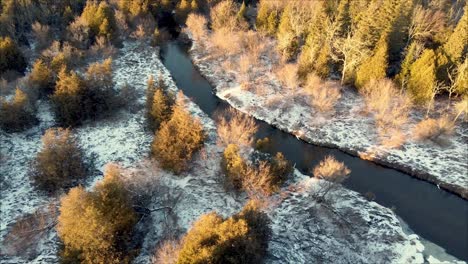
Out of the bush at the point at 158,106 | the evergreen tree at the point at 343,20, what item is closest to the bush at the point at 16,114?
the bush at the point at 158,106

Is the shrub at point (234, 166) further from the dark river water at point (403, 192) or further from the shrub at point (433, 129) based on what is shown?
the shrub at point (433, 129)

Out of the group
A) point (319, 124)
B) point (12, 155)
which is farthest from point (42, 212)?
point (319, 124)

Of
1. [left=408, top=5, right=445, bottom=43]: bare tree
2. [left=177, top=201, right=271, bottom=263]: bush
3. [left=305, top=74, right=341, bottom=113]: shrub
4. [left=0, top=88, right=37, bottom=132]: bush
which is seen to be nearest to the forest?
[left=177, top=201, right=271, bottom=263]: bush

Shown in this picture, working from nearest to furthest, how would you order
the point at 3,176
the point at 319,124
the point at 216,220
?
the point at 216,220 → the point at 3,176 → the point at 319,124

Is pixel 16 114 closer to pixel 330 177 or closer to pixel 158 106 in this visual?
pixel 158 106

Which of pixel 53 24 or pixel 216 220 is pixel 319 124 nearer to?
pixel 216 220

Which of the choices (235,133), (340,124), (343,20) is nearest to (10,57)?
(235,133)

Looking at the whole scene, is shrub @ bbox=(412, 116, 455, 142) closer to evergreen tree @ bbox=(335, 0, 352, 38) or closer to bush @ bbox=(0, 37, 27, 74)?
evergreen tree @ bbox=(335, 0, 352, 38)
